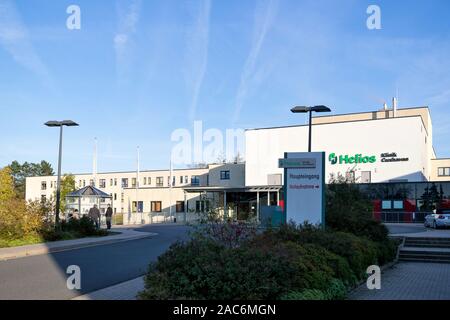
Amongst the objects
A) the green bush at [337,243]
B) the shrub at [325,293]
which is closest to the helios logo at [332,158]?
the green bush at [337,243]

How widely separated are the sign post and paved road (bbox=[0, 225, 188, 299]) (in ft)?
12.7

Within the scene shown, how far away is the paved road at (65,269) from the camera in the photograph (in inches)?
423

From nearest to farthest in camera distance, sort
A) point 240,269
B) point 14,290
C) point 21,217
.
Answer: point 240,269 < point 14,290 < point 21,217

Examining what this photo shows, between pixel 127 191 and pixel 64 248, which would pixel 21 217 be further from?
pixel 127 191

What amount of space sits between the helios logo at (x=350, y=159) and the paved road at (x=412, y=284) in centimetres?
4106

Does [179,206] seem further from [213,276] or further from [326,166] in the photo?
[213,276]

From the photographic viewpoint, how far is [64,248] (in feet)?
67.4

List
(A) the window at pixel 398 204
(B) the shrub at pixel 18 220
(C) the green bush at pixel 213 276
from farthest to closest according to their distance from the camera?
1. (A) the window at pixel 398 204
2. (B) the shrub at pixel 18 220
3. (C) the green bush at pixel 213 276

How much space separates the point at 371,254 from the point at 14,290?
857 centimetres

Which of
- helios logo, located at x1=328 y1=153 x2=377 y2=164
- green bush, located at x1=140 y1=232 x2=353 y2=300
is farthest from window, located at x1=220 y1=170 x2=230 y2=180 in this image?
green bush, located at x1=140 y1=232 x2=353 y2=300

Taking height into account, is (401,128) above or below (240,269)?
above

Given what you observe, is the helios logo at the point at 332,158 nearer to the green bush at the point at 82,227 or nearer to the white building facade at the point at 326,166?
the white building facade at the point at 326,166

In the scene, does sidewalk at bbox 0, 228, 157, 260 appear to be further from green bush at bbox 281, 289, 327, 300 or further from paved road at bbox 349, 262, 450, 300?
green bush at bbox 281, 289, 327, 300
